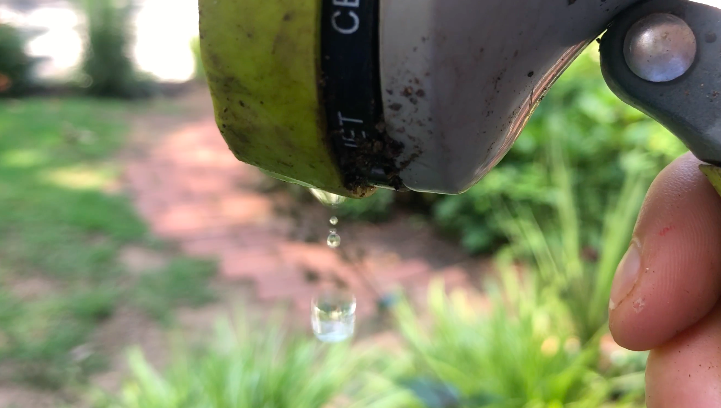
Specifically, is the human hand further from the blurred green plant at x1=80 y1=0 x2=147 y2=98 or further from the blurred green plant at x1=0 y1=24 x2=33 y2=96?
the blurred green plant at x1=0 y1=24 x2=33 y2=96

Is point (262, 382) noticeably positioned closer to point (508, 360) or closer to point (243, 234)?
point (508, 360)

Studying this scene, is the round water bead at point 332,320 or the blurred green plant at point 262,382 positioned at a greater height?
the round water bead at point 332,320

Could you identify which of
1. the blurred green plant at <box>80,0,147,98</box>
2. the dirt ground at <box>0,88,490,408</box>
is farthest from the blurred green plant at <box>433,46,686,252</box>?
the blurred green plant at <box>80,0,147,98</box>

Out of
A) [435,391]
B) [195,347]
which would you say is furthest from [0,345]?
[435,391]

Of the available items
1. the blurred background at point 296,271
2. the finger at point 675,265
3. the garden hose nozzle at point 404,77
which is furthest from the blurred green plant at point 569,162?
the garden hose nozzle at point 404,77

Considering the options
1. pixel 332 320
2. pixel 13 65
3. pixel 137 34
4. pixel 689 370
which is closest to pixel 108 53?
pixel 13 65

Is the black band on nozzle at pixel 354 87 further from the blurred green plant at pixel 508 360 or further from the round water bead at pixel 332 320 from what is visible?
the blurred green plant at pixel 508 360
